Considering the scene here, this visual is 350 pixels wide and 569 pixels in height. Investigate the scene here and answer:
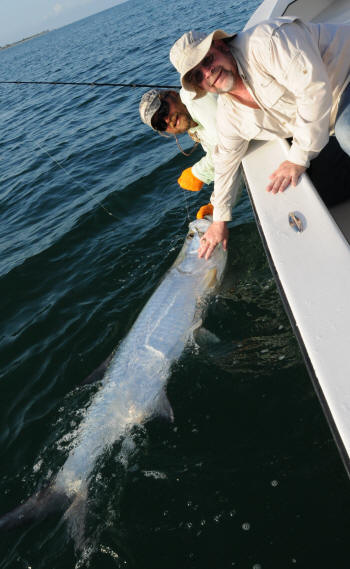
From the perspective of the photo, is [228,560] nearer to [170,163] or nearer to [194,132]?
[194,132]

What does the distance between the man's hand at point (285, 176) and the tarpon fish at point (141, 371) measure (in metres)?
1.70

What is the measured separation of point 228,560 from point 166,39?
25052 millimetres

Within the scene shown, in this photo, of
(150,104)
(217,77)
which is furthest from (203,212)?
(217,77)

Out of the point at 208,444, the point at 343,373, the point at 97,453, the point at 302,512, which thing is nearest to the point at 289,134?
the point at 343,373

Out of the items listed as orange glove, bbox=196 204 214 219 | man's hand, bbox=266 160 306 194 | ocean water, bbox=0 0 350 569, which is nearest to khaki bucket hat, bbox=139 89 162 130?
orange glove, bbox=196 204 214 219

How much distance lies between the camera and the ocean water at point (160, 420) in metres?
2.87

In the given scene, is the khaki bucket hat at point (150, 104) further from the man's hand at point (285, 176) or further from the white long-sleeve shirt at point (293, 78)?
the man's hand at point (285, 176)

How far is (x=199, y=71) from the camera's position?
9.68ft

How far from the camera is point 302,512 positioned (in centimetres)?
279

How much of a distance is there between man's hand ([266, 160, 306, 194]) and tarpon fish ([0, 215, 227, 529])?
1.70 meters

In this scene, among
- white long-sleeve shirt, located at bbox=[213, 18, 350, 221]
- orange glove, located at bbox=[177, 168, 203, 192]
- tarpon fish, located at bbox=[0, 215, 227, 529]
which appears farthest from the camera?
orange glove, located at bbox=[177, 168, 203, 192]

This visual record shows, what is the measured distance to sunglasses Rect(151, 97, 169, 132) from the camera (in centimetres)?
445

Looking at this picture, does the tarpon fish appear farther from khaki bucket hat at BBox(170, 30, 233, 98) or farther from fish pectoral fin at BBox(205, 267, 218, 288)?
khaki bucket hat at BBox(170, 30, 233, 98)

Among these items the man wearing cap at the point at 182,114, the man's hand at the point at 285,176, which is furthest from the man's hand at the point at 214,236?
the man wearing cap at the point at 182,114
